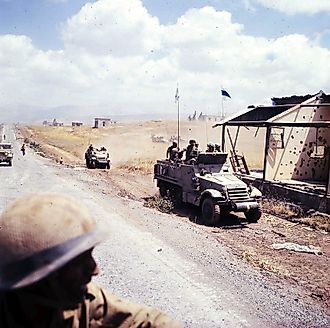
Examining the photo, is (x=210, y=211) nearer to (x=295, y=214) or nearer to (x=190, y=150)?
(x=190, y=150)

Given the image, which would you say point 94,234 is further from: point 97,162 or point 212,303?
point 97,162

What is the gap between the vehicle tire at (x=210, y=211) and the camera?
40.3 ft

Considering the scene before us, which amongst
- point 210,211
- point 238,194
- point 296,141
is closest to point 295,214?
point 238,194

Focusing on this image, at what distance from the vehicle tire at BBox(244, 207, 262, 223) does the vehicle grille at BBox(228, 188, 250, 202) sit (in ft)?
1.24

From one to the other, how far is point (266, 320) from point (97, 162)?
22.8 m

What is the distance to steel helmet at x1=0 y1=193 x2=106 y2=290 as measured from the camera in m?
1.12

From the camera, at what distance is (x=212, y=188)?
514 inches

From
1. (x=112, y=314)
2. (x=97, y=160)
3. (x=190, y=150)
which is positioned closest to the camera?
(x=112, y=314)

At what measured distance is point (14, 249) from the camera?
1.13 metres

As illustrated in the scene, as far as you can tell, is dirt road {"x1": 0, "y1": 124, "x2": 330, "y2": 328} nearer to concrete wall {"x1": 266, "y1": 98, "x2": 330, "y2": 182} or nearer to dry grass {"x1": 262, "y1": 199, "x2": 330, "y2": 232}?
dry grass {"x1": 262, "y1": 199, "x2": 330, "y2": 232}

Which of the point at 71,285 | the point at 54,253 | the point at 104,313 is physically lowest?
the point at 104,313

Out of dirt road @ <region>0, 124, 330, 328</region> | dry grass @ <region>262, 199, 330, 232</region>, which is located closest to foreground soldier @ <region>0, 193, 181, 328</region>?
dirt road @ <region>0, 124, 330, 328</region>

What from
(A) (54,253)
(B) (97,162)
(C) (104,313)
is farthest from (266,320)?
(B) (97,162)

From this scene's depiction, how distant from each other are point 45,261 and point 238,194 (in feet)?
38.8
